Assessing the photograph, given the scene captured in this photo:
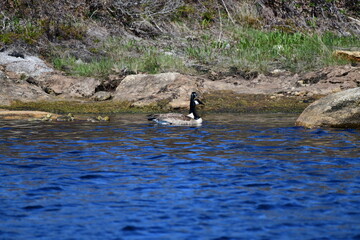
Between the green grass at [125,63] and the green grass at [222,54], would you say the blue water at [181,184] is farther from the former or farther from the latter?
the green grass at [222,54]

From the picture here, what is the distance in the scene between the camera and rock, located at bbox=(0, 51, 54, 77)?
2025 centimetres

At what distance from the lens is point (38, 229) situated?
6.93 metres

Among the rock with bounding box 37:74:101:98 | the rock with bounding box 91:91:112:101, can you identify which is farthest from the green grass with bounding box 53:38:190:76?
the rock with bounding box 91:91:112:101

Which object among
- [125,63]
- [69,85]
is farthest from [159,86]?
[69,85]

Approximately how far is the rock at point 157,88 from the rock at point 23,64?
2840 mm

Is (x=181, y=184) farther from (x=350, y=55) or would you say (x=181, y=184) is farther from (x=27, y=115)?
(x=350, y=55)

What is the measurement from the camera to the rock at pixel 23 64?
20.2 metres

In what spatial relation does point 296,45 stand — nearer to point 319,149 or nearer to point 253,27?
point 253,27

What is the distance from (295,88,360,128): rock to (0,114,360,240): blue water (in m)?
A: 0.50

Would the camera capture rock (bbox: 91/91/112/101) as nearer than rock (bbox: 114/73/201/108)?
No

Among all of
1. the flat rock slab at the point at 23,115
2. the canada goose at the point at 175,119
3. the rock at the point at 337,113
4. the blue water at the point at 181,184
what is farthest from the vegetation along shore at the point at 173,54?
the blue water at the point at 181,184

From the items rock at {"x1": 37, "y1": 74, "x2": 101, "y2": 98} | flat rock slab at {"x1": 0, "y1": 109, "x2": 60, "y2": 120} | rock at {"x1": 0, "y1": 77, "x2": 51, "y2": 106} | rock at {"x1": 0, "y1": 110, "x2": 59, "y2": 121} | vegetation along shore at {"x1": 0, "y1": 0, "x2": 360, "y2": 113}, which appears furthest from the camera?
rock at {"x1": 37, "y1": 74, "x2": 101, "y2": 98}

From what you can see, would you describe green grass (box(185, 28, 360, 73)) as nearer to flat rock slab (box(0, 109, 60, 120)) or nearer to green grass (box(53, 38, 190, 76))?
green grass (box(53, 38, 190, 76))

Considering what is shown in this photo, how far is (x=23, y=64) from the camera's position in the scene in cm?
2038
